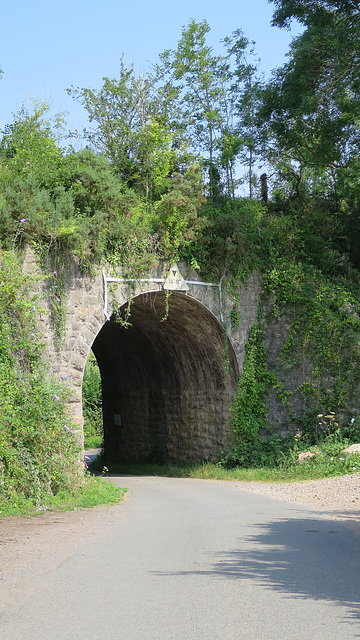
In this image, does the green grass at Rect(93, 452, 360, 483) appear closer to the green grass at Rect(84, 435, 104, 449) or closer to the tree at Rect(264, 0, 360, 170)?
the tree at Rect(264, 0, 360, 170)

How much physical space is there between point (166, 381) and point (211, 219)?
5452 mm

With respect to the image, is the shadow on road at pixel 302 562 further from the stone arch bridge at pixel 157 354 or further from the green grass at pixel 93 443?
the green grass at pixel 93 443

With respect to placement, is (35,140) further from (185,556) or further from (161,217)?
(185,556)

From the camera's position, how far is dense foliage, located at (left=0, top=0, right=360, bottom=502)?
11750mm

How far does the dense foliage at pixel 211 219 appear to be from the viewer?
38.5 ft

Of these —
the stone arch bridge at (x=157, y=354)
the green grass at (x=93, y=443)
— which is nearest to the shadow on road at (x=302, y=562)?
the stone arch bridge at (x=157, y=354)

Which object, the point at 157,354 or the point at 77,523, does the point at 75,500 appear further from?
the point at 157,354

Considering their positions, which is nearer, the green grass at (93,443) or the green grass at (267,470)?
the green grass at (267,470)

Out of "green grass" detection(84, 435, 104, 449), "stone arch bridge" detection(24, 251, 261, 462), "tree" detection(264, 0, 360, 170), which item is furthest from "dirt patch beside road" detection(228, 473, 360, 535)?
"green grass" detection(84, 435, 104, 449)

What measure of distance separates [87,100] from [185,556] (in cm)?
1175

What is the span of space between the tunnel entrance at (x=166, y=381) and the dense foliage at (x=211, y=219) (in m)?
0.84

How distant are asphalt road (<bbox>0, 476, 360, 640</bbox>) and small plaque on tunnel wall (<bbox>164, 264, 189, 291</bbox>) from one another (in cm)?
663

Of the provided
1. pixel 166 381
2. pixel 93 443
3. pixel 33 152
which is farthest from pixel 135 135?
pixel 93 443

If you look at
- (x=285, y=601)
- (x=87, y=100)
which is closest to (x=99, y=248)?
(x=87, y=100)
